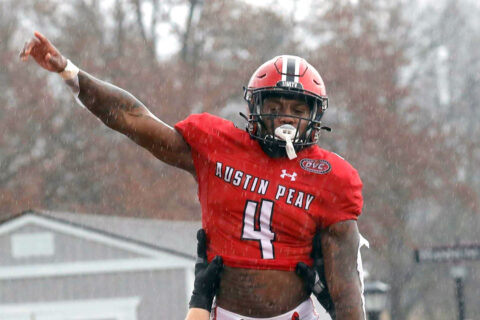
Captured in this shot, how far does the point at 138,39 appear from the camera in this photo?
27.8m

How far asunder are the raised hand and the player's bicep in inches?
14.7

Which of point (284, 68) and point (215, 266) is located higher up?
point (284, 68)

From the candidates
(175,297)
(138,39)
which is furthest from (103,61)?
(175,297)

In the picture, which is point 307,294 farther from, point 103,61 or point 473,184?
point 473,184

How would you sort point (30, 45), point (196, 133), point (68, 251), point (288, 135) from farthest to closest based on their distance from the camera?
1. point (68, 251)
2. point (196, 133)
3. point (288, 135)
4. point (30, 45)

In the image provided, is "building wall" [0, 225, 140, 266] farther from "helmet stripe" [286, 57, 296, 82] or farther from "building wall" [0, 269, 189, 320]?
"helmet stripe" [286, 57, 296, 82]

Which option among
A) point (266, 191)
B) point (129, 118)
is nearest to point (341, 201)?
point (266, 191)

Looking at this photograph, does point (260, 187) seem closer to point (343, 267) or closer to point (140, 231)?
point (343, 267)

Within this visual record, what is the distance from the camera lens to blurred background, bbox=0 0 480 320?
25359 millimetres

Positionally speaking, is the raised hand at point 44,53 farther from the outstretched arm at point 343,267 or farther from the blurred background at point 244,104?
the blurred background at point 244,104

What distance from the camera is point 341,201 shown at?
3941 mm

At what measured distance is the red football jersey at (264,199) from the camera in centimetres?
394

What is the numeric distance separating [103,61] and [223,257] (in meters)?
23.2

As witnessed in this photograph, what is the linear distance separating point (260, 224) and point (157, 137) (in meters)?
0.57
